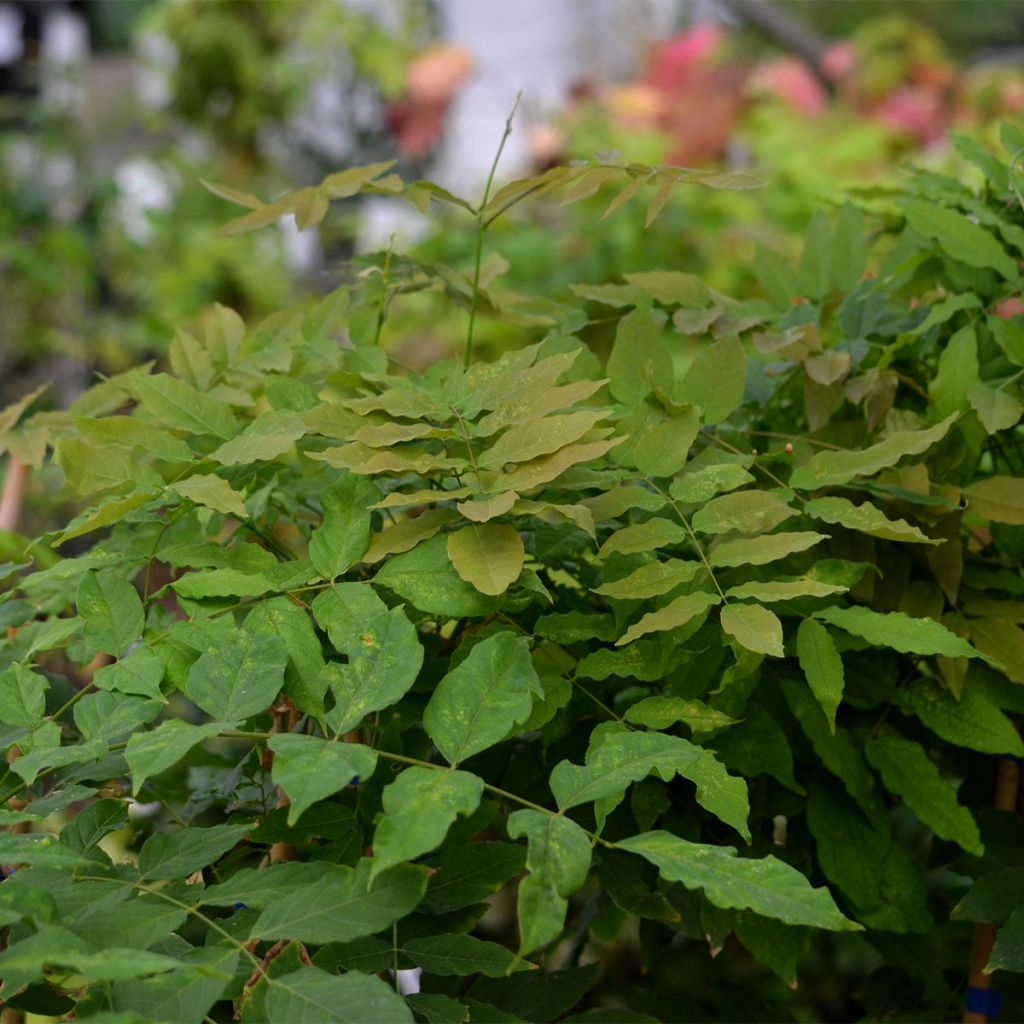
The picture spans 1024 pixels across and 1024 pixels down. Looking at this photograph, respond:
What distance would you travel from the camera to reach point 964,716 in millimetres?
783

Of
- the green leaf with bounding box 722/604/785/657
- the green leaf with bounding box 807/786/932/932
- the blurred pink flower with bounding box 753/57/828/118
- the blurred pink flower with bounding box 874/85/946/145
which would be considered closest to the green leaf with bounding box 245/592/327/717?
the green leaf with bounding box 722/604/785/657

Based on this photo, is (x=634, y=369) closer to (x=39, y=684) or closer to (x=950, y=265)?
(x=950, y=265)

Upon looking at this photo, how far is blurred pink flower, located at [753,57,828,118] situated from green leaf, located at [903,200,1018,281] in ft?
14.2

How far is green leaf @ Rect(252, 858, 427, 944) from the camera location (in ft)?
1.80

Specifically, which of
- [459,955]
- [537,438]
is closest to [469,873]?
[459,955]

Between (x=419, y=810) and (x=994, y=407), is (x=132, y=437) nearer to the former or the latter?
(x=419, y=810)

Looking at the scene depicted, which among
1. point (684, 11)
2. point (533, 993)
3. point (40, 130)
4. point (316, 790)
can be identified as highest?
point (684, 11)

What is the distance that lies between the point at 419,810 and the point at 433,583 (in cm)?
16

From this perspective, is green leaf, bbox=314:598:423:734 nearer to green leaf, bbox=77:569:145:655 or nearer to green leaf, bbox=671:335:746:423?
green leaf, bbox=77:569:145:655

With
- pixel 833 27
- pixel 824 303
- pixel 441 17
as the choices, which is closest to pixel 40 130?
pixel 441 17

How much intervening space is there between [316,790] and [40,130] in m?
6.52

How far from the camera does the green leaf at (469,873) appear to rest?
2.19 feet

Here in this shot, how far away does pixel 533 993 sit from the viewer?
735 mm

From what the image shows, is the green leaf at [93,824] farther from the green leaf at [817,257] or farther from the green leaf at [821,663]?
the green leaf at [817,257]
